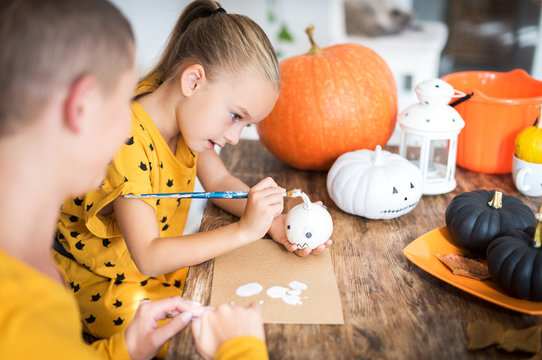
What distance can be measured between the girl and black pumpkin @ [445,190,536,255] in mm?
265

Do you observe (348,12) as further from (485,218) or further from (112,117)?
(112,117)

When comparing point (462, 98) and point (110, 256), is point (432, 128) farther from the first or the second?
point (110, 256)

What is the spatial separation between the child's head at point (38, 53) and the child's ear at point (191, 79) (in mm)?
494

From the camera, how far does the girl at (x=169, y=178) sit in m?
1.01

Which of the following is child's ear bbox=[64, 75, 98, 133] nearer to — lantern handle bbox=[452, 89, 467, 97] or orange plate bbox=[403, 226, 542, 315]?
orange plate bbox=[403, 226, 542, 315]

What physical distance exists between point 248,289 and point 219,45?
1.72ft

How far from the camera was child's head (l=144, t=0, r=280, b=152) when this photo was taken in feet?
3.63

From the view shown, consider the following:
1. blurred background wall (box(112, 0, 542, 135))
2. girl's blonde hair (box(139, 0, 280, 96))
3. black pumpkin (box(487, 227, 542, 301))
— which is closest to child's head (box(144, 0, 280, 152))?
girl's blonde hair (box(139, 0, 280, 96))

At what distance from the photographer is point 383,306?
862mm

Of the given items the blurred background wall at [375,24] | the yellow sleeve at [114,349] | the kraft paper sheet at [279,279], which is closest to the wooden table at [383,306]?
the kraft paper sheet at [279,279]

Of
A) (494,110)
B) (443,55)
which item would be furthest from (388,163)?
(443,55)

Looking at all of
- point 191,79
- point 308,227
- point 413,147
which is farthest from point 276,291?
point 413,147

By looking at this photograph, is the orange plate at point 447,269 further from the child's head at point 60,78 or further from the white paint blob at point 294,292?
the child's head at point 60,78

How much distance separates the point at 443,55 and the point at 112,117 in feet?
12.2
